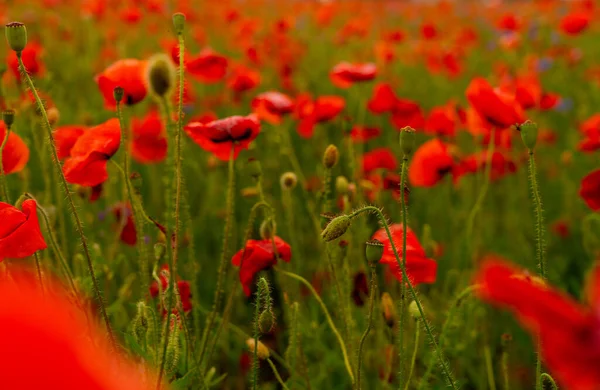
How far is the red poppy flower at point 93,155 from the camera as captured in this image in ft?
3.76

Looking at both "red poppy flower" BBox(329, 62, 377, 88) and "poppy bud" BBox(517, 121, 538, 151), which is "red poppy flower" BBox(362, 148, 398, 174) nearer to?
"red poppy flower" BBox(329, 62, 377, 88)

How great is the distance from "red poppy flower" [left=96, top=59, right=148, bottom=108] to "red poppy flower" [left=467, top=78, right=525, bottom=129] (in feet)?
2.37

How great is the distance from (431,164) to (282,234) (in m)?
0.66

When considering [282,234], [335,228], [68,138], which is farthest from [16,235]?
[282,234]

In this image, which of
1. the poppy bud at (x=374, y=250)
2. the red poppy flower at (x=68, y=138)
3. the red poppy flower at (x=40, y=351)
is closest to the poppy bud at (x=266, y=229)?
the poppy bud at (x=374, y=250)

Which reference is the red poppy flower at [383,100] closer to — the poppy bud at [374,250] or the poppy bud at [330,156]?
the poppy bud at [330,156]

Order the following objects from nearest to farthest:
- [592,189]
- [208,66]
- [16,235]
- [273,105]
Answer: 1. [16,235]
2. [592,189]
3. [273,105]
4. [208,66]

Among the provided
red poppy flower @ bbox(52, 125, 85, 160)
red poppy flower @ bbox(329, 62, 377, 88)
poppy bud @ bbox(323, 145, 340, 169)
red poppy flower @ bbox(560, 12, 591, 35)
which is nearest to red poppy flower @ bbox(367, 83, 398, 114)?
red poppy flower @ bbox(329, 62, 377, 88)

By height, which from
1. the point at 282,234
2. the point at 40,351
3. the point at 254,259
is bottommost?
the point at 282,234

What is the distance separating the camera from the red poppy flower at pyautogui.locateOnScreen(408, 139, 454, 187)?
1.72m

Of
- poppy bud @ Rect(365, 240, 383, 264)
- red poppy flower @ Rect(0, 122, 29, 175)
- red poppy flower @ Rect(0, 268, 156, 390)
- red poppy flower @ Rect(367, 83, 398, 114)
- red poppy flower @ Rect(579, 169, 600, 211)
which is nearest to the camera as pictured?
red poppy flower @ Rect(0, 268, 156, 390)

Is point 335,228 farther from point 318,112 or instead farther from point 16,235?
point 318,112

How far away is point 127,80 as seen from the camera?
1319 millimetres

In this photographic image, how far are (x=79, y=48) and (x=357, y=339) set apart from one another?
3.33m
